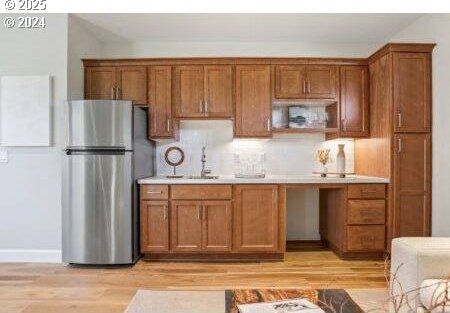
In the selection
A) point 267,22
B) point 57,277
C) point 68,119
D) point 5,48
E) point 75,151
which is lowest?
point 57,277

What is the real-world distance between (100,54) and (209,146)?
74.4 inches

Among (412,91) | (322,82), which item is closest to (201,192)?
(322,82)

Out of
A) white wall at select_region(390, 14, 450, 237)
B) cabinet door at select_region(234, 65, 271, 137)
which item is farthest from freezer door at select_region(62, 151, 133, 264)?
white wall at select_region(390, 14, 450, 237)

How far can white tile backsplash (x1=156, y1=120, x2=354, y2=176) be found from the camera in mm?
4297

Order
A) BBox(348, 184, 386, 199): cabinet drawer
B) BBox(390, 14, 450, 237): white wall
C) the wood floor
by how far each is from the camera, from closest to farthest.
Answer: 1. the wood floor
2. BBox(390, 14, 450, 237): white wall
3. BBox(348, 184, 386, 199): cabinet drawer

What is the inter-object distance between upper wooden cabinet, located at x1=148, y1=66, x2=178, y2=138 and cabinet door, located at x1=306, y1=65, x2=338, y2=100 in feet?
5.43

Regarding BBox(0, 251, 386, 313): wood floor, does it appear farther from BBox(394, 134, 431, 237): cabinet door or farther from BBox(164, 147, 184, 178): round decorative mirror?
BBox(164, 147, 184, 178): round decorative mirror

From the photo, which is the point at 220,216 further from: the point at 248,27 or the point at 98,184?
the point at 248,27

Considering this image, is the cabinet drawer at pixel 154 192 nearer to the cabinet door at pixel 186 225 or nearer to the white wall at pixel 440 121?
the cabinet door at pixel 186 225

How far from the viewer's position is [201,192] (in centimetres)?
358

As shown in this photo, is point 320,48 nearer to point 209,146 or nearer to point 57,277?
point 209,146

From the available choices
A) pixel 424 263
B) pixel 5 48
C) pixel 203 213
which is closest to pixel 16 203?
pixel 5 48

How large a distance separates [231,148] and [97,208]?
1795mm

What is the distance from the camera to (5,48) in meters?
3.62
